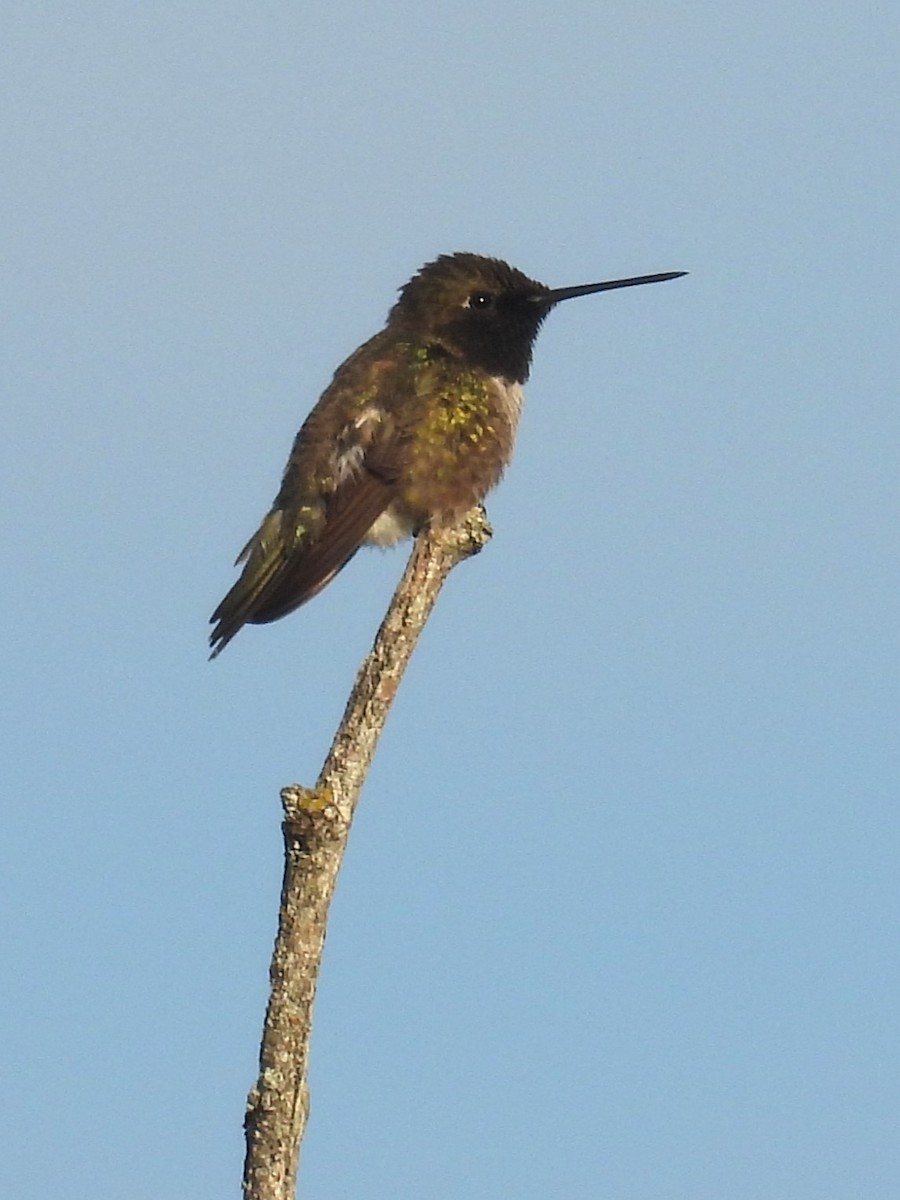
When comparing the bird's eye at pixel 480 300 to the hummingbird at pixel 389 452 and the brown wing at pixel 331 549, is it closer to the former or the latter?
the hummingbird at pixel 389 452

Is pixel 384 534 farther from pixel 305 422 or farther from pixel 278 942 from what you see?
pixel 278 942

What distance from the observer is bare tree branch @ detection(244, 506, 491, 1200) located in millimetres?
4098

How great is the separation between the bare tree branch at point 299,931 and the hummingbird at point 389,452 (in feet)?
8.90

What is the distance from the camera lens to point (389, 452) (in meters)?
7.86

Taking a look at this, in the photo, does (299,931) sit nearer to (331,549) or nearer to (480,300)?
(331,549)

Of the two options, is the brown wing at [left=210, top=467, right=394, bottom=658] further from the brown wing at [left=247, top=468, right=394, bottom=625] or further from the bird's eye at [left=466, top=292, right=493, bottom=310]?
the bird's eye at [left=466, top=292, right=493, bottom=310]

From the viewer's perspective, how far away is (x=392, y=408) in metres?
8.02

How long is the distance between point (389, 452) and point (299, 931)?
3.89 meters

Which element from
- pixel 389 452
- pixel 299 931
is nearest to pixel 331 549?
pixel 389 452

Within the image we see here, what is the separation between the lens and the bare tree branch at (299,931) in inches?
161

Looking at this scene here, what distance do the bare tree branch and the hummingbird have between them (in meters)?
2.71

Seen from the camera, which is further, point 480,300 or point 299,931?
point 480,300

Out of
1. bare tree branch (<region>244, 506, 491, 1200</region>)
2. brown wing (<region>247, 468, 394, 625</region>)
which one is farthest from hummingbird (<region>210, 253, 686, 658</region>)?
bare tree branch (<region>244, 506, 491, 1200</region>)

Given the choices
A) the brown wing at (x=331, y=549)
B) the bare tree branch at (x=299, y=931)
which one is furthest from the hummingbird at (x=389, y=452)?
the bare tree branch at (x=299, y=931)
